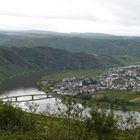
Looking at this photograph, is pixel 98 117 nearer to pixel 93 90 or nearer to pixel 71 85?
pixel 93 90

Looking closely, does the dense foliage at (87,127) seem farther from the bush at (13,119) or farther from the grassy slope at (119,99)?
the grassy slope at (119,99)

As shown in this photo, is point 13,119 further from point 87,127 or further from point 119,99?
point 119,99

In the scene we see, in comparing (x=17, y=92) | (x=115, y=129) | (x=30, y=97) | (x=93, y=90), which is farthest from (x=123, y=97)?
(x=115, y=129)

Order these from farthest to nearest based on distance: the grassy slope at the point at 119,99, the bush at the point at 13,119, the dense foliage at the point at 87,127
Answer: the grassy slope at the point at 119,99 < the bush at the point at 13,119 < the dense foliage at the point at 87,127

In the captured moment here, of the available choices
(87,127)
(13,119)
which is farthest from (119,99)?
(87,127)

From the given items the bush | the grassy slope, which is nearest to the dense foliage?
the bush

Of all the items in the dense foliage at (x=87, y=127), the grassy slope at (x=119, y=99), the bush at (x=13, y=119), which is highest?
the dense foliage at (x=87, y=127)

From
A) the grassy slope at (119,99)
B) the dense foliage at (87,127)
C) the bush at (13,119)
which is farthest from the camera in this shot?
the grassy slope at (119,99)

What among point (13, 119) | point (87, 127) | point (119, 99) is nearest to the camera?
point (87, 127)

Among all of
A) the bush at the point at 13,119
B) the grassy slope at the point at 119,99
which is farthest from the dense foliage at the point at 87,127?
the grassy slope at the point at 119,99

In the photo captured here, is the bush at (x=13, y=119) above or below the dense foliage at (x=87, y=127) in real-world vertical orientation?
below

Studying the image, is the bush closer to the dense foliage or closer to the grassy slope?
the dense foliage
